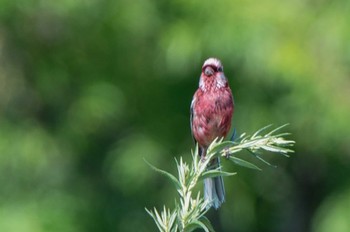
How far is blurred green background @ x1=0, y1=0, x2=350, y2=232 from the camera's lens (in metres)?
4.68

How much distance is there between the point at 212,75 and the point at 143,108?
3.97 meters

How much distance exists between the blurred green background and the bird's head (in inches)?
107

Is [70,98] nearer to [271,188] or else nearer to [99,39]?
[99,39]

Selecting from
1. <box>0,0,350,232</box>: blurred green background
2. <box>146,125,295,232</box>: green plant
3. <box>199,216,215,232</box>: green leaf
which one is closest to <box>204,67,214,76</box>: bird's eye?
<box>146,125,295,232</box>: green plant

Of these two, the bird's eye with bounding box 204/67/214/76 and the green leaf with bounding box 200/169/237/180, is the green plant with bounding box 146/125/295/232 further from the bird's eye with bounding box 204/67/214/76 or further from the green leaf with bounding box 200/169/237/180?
the bird's eye with bounding box 204/67/214/76

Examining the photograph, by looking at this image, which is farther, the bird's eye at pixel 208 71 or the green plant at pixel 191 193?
the bird's eye at pixel 208 71

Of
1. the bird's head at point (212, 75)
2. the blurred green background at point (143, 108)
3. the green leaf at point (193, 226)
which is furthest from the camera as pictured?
the blurred green background at point (143, 108)

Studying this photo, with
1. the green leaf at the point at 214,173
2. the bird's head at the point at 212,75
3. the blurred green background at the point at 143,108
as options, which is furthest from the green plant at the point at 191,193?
the blurred green background at the point at 143,108

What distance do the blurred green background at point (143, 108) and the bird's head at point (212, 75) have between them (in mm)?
2708

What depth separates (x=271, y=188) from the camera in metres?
5.88

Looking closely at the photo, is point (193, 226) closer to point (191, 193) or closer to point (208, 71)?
point (191, 193)

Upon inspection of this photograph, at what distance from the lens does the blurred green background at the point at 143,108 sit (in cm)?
468

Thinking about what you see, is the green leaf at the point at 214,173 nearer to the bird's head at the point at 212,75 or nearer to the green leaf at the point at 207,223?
the green leaf at the point at 207,223

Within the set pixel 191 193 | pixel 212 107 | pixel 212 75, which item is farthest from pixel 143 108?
pixel 191 193
